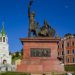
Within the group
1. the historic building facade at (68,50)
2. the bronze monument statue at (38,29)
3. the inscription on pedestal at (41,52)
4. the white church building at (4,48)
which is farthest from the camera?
the white church building at (4,48)

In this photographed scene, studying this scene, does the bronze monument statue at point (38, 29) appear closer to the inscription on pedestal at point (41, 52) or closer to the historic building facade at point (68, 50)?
the inscription on pedestal at point (41, 52)

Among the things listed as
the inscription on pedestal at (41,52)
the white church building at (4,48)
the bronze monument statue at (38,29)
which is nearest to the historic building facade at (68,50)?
the white church building at (4,48)

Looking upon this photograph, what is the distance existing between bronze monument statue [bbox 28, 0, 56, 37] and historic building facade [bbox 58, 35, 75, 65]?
53.6 metres

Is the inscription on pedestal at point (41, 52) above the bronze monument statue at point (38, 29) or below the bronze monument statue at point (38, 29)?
below

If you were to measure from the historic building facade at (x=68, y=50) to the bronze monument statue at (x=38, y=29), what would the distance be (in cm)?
5363

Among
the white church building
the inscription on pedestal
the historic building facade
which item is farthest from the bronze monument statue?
the white church building

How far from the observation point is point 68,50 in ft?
306

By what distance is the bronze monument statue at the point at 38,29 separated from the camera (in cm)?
3691

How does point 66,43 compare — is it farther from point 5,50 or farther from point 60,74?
point 60,74

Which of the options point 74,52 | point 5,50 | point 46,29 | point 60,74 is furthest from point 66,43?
point 60,74

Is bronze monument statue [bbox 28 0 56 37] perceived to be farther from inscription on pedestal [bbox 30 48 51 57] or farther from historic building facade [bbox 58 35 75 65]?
historic building facade [bbox 58 35 75 65]

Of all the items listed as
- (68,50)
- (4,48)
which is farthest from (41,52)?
(4,48)

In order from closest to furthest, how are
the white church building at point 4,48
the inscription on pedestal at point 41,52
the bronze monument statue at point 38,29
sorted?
the inscription on pedestal at point 41,52 → the bronze monument statue at point 38,29 → the white church building at point 4,48

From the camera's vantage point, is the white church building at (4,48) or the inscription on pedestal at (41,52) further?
the white church building at (4,48)
